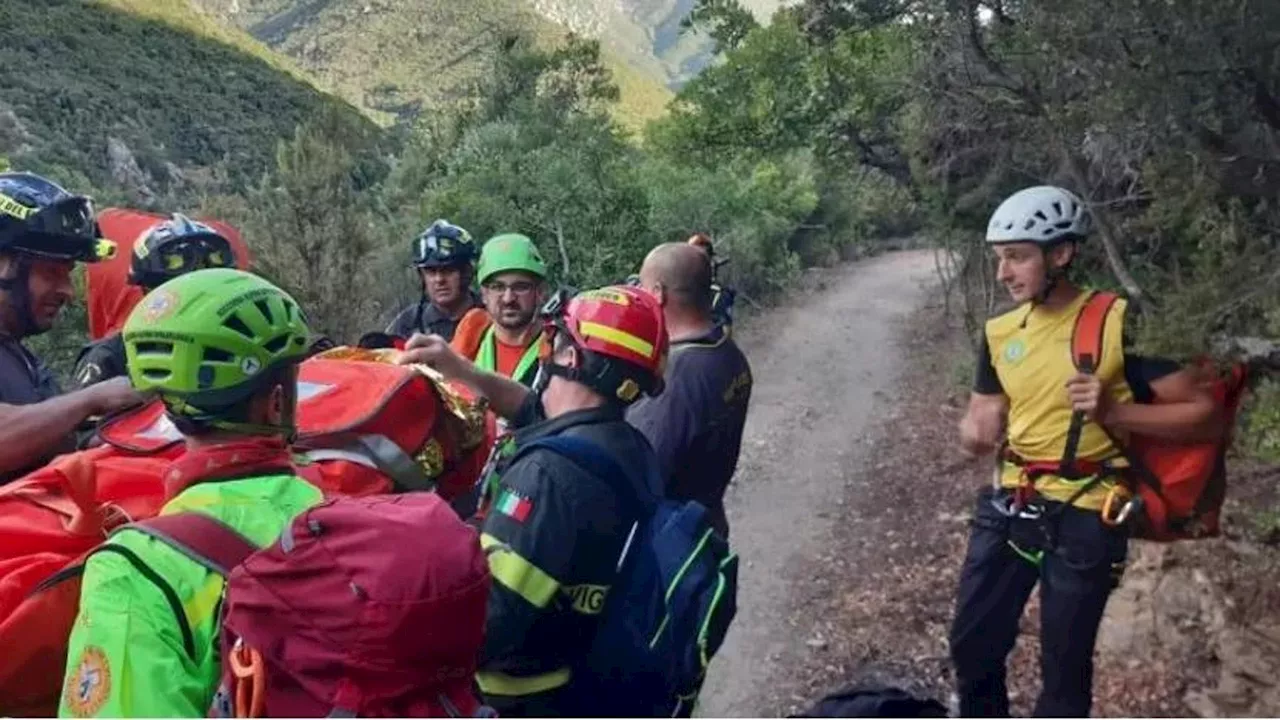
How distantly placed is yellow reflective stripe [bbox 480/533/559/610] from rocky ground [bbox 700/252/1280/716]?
0.87 meters

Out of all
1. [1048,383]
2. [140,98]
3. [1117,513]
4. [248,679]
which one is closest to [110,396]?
[248,679]

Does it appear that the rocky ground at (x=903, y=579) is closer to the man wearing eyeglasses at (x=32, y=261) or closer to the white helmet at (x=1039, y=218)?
the white helmet at (x=1039, y=218)

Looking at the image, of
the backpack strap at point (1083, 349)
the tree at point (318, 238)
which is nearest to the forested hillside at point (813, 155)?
the tree at point (318, 238)

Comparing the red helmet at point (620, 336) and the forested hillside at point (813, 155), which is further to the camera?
the forested hillside at point (813, 155)

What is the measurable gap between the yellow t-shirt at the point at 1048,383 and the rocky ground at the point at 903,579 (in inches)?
55.3

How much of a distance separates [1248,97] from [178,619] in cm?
412

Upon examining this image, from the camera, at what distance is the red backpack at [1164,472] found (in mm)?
4246

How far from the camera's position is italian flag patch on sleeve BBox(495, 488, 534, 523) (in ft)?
8.82

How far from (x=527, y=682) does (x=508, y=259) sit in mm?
3203

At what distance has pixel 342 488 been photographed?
2631mm

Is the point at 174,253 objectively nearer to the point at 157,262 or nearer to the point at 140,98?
the point at 157,262

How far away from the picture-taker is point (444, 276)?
6.37m

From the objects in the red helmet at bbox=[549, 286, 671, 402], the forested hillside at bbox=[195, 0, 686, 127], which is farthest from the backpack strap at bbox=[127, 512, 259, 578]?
the forested hillside at bbox=[195, 0, 686, 127]

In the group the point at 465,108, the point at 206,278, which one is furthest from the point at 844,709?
the point at 465,108
